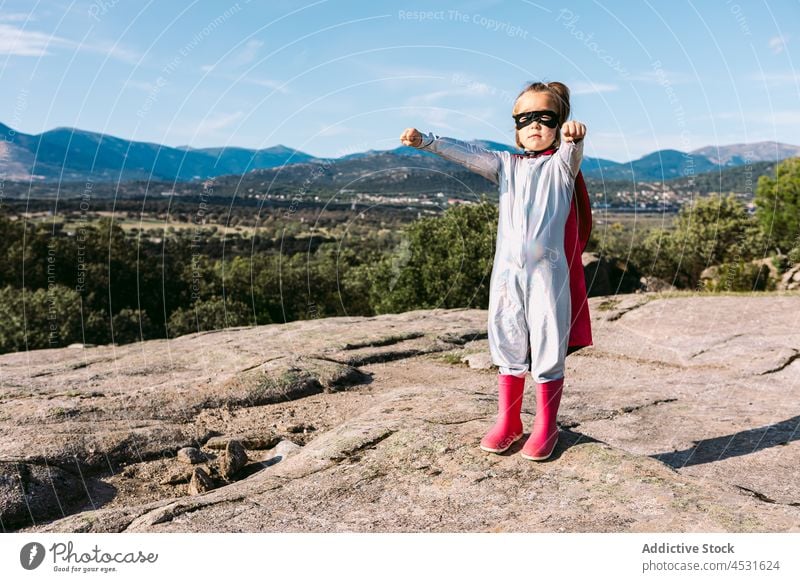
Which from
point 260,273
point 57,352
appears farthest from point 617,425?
point 260,273

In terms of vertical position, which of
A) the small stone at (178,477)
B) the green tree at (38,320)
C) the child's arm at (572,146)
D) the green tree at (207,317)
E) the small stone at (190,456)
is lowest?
the green tree at (207,317)

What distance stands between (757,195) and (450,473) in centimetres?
3688

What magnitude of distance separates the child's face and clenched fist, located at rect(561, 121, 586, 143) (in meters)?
0.41

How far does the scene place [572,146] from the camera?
4707 millimetres

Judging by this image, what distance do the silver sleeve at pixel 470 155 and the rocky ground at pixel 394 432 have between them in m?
2.02

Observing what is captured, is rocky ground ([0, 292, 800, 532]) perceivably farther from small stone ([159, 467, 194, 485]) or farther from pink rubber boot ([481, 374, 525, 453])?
pink rubber boot ([481, 374, 525, 453])

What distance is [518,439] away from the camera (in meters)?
5.14

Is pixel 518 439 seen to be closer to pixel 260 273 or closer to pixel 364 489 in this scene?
pixel 364 489

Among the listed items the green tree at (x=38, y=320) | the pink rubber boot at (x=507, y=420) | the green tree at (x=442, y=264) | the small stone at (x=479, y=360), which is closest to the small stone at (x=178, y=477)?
the pink rubber boot at (x=507, y=420)

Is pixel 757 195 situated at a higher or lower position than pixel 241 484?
higher

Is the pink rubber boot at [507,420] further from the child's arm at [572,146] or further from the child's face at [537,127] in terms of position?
the child's face at [537,127]

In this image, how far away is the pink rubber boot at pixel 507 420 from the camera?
197 inches

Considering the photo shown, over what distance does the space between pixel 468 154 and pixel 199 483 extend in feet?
11.5
